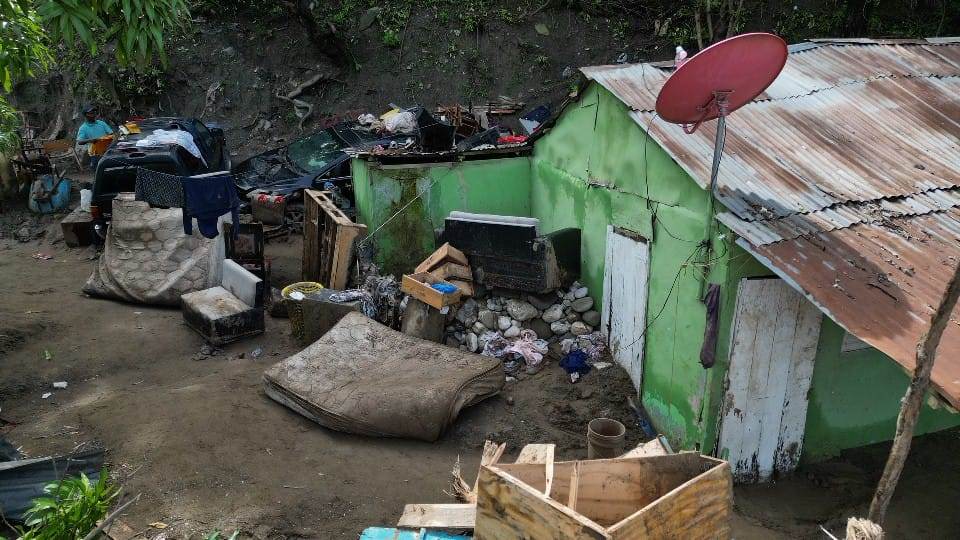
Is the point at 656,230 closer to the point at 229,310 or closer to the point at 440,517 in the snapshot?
the point at 440,517

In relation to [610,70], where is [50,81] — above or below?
below

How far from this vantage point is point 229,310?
9258mm

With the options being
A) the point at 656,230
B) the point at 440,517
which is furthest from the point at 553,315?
the point at 440,517

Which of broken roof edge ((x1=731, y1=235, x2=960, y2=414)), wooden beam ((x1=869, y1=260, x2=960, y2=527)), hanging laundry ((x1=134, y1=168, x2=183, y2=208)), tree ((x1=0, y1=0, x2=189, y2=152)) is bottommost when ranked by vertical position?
hanging laundry ((x1=134, y1=168, x2=183, y2=208))

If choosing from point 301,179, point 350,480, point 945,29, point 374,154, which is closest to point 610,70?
point 374,154

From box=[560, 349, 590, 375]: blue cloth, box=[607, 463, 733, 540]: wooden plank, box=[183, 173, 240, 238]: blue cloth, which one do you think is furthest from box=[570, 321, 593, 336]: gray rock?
box=[183, 173, 240, 238]: blue cloth

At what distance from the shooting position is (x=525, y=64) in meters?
19.4

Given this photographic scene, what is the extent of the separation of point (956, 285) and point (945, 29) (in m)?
17.2

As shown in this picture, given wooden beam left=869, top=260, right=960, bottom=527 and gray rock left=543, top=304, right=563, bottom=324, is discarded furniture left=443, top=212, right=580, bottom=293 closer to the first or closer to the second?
gray rock left=543, top=304, right=563, bottom=324

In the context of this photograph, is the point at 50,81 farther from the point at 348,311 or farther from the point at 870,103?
the point at 870,103

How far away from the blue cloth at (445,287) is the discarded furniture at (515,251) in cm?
61

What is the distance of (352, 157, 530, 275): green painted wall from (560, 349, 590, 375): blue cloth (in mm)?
3381

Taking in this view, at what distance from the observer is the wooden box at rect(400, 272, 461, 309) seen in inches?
331

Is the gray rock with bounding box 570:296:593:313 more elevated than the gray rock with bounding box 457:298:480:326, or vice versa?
the gray rock with bounding box 570:296:593:313
